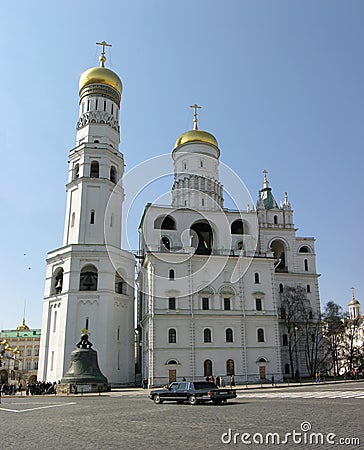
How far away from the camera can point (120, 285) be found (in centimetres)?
4675

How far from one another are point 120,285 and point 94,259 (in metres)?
4.62

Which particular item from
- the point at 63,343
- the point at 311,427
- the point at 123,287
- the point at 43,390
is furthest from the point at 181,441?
the point at 123,287

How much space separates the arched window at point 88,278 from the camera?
45219 millimetres

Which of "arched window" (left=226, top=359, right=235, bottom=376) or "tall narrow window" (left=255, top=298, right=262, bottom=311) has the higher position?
"tall narrow window" (left=255, top=298, right=262, bottom=311)

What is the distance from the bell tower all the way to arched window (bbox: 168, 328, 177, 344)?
13.7 feet

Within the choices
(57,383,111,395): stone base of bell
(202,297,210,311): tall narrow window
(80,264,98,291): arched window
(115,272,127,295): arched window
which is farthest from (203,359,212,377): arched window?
(80,264,98,291): arched window

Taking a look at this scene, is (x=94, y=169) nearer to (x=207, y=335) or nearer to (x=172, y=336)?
(x=172, y=336)

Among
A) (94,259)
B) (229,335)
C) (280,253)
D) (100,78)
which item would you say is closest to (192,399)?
(229,335)

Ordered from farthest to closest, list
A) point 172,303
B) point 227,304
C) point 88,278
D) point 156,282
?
point 227,304, point 88,278, point 156,282, point 172,303

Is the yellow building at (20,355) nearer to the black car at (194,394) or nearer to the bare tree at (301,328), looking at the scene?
the bare tree at (301,328)

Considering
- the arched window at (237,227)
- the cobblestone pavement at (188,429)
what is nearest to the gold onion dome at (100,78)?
the arched window at (237,227)

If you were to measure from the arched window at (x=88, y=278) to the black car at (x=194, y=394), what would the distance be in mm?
25410

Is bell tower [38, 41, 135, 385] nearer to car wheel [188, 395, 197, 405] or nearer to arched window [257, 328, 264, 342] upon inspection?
arched window [257, 328, 264, 342]

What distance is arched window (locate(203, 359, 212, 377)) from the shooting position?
4331 cm
